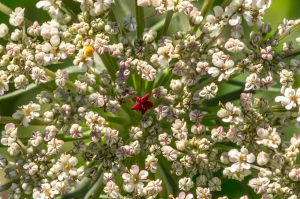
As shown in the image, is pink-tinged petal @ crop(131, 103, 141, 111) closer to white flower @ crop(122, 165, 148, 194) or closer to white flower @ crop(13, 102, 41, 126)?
white flower @ crop(122, 165, 148, 194)

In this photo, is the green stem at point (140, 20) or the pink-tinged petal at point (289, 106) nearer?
the pink-tinged petal at point (289, 106)

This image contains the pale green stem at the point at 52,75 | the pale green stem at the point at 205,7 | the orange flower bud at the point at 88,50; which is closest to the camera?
the orange flower bud at the point at 88,50

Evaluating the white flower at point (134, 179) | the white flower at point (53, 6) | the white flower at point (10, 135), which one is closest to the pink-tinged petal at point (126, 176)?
the white flower at point (134, 179)

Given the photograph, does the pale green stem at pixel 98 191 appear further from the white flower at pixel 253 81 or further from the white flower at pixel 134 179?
the white flower at pixel 253 81

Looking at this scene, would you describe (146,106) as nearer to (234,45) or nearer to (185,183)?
(185,183)

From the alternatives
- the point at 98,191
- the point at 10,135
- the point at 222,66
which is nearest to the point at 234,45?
the point at 222,66

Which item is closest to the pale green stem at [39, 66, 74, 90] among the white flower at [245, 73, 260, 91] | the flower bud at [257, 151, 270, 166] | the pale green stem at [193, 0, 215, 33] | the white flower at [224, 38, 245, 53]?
the pale green stem at [193, 0, 215, 33]

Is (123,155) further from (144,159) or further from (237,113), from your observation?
(237,113)

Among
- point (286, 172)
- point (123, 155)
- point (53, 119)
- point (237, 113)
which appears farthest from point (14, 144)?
point (286, 172)
